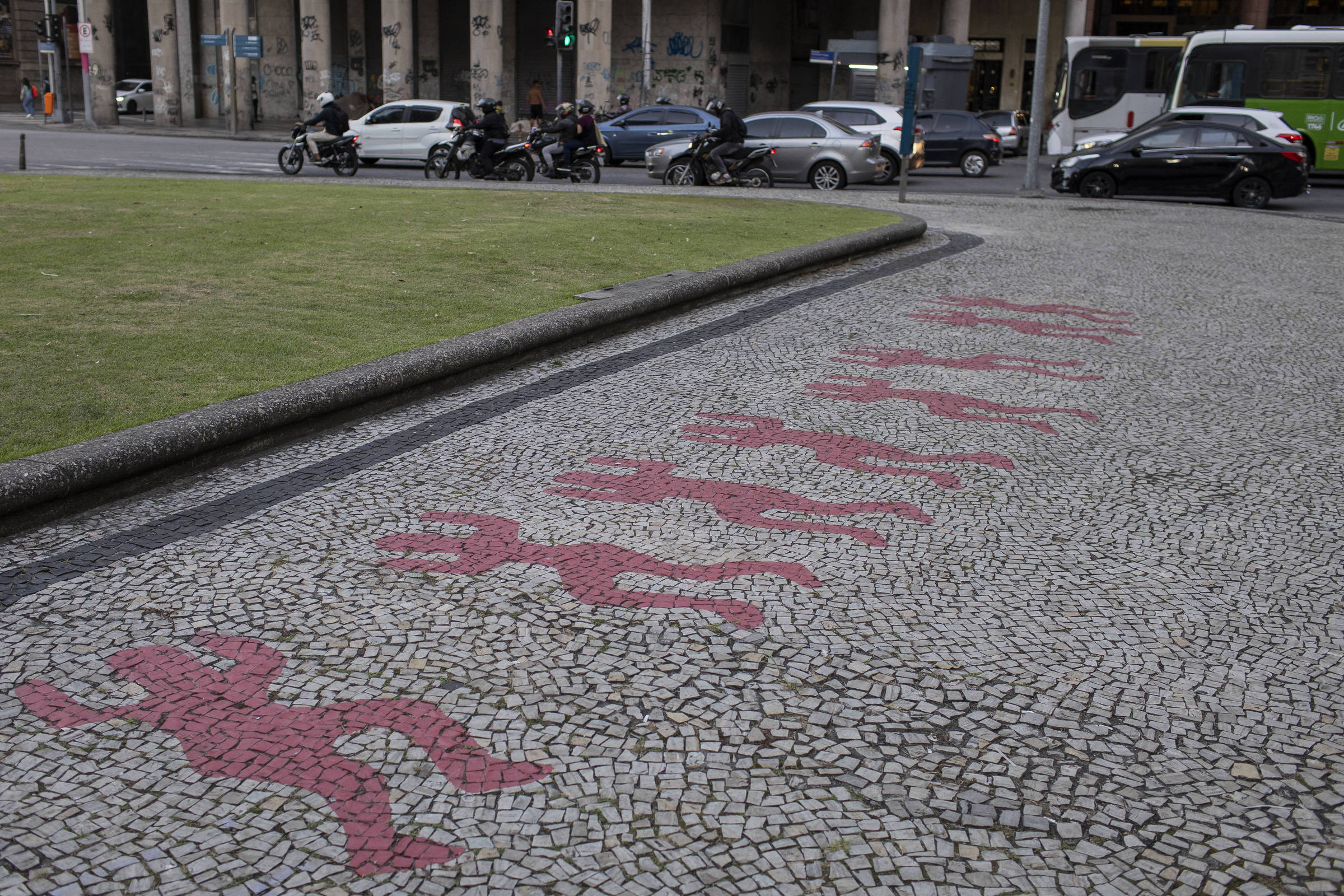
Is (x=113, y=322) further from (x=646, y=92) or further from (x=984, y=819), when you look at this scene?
(x=646, y=92)

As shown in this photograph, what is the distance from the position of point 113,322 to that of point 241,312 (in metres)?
0.74

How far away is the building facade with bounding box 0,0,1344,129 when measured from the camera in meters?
41.3

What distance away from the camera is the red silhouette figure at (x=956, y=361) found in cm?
727

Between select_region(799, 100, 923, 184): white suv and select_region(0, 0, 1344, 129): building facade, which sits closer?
select_region(799, 100, 923, 184): white suv

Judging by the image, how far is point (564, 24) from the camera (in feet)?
108

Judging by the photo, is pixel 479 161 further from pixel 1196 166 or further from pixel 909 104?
pixel 1196 166

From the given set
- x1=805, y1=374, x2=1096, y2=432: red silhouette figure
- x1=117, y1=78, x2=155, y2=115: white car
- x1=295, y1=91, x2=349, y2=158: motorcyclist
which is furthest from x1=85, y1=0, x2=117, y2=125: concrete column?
x1=805, y1=374, x2=1096, y2=432: red silhouette figure

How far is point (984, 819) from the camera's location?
2674 millimetres

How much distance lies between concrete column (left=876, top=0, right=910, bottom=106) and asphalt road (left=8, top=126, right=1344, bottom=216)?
218 inches

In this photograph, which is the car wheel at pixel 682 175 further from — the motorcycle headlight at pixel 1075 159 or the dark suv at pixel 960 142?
the dark suv at pixel 960 142

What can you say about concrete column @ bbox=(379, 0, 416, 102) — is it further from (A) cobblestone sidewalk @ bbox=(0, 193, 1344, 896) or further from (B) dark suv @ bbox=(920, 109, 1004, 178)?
(A) cobblestone sidewalk @ bbox=(0, 193, 1344, 896)

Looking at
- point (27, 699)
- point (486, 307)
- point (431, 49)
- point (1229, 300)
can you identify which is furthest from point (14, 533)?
point (431, 49)

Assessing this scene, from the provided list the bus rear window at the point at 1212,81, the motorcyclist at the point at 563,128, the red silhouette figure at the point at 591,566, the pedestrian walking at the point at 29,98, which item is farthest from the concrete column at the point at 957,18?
the red silhouette figure at the point at 591,566

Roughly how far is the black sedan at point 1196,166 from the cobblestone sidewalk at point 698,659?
16799mm
